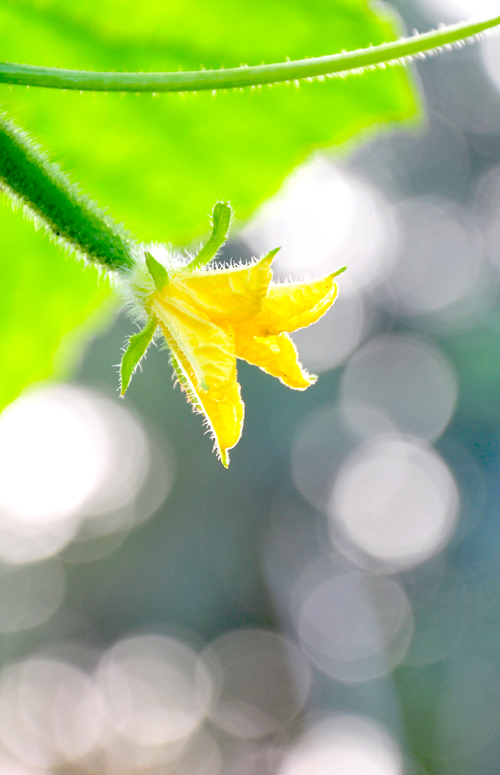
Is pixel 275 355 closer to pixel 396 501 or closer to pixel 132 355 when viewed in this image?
pixel 132 355

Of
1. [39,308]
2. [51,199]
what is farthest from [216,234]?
[39,308]

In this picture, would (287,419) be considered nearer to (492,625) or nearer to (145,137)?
(492,625)

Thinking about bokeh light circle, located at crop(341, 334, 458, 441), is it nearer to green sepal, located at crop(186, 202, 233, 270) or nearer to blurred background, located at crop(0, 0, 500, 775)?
blurred background, located at crop(0, 0, 500, 775)

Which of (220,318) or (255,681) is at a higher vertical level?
(220,318)

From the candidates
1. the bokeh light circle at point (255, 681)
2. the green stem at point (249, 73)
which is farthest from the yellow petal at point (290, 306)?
the bokeh light circle at point (255, 681)

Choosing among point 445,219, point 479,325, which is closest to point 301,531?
point 479,325

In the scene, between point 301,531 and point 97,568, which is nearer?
point 301,531

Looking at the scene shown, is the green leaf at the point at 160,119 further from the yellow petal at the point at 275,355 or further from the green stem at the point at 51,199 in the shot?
the yellow petal at the point at 275,355
